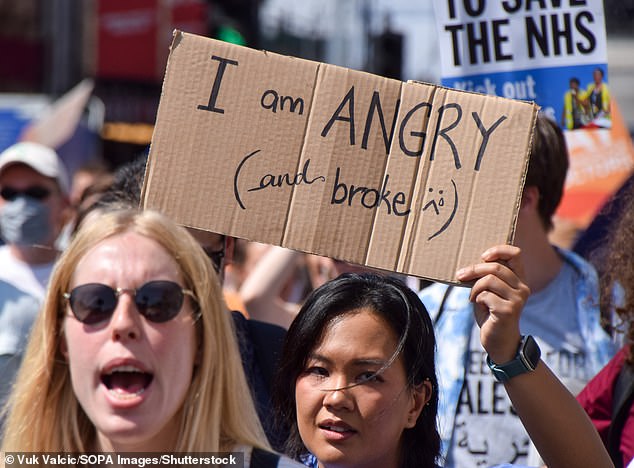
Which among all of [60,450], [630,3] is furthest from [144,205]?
[630,3]

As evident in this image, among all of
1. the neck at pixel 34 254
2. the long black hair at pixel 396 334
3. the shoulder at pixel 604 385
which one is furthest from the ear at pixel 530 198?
the neck at pixel 34 254

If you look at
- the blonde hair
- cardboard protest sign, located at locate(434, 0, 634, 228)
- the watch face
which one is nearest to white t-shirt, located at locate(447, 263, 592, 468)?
cardboard protest sign, located at locate(434, 0, 634, 228)

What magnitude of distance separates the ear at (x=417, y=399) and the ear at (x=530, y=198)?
3.26 ft

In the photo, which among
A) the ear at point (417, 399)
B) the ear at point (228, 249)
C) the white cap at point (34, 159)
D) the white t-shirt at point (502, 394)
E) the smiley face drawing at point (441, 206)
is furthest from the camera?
the white cap at point (34, 159)

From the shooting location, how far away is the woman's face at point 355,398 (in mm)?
2836

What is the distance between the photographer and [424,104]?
2895 millimetres

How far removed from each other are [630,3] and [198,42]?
243 inches

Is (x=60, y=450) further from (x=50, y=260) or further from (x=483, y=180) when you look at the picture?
(x=50, y=260)

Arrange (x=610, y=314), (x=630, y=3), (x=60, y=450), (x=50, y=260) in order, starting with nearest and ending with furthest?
(x=60, y=450), (x=610, y=314), (x=50, y=260), (x=630, y=3)

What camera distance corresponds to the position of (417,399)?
2.97m

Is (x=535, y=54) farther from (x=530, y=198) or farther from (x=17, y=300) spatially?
(x=17, y=300)

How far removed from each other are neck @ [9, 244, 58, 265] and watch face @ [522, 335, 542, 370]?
9.65 ft

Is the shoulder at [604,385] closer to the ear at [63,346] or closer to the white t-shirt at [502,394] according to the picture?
the white t-shirt at [502,394]

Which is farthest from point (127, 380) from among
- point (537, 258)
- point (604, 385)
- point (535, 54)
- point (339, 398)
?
point (535, 54)
